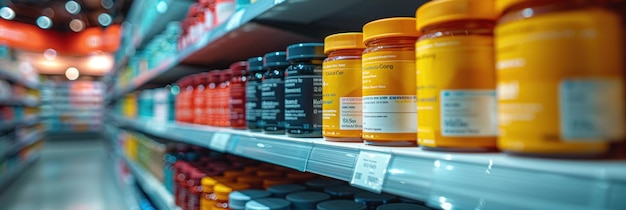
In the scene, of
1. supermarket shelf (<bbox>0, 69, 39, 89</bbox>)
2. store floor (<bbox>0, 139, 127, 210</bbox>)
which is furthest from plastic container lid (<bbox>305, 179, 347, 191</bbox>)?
supermarket shelf (<bbox>0, 69, 39, 89</bbox>)

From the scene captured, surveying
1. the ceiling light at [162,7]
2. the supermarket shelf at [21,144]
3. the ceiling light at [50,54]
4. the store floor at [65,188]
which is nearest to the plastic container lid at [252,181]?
the ceiling light at [162,7]

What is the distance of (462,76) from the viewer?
0.53 meters

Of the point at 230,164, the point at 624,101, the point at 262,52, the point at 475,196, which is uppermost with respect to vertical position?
the point at 262,52

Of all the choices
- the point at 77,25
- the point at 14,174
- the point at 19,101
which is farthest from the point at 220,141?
the point at 77,25

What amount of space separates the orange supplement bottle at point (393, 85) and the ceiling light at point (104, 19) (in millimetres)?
11847

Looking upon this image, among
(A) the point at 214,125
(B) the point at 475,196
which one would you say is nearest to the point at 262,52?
(A) the point at 214,125

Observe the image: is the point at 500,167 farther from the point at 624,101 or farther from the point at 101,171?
the point at 101,171

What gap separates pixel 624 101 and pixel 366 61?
0.39 metres

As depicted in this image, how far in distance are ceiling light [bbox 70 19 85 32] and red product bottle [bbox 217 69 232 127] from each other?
12.0 metres

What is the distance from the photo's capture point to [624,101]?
0.39 metres

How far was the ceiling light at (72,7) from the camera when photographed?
9.41 m

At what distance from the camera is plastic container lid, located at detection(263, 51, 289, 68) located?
42.4 inches

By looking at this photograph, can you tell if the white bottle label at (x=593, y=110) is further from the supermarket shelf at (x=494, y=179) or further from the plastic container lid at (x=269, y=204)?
the plastic container lid at (x=269, y=204)

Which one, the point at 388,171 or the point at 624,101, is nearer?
the point at 624,101
